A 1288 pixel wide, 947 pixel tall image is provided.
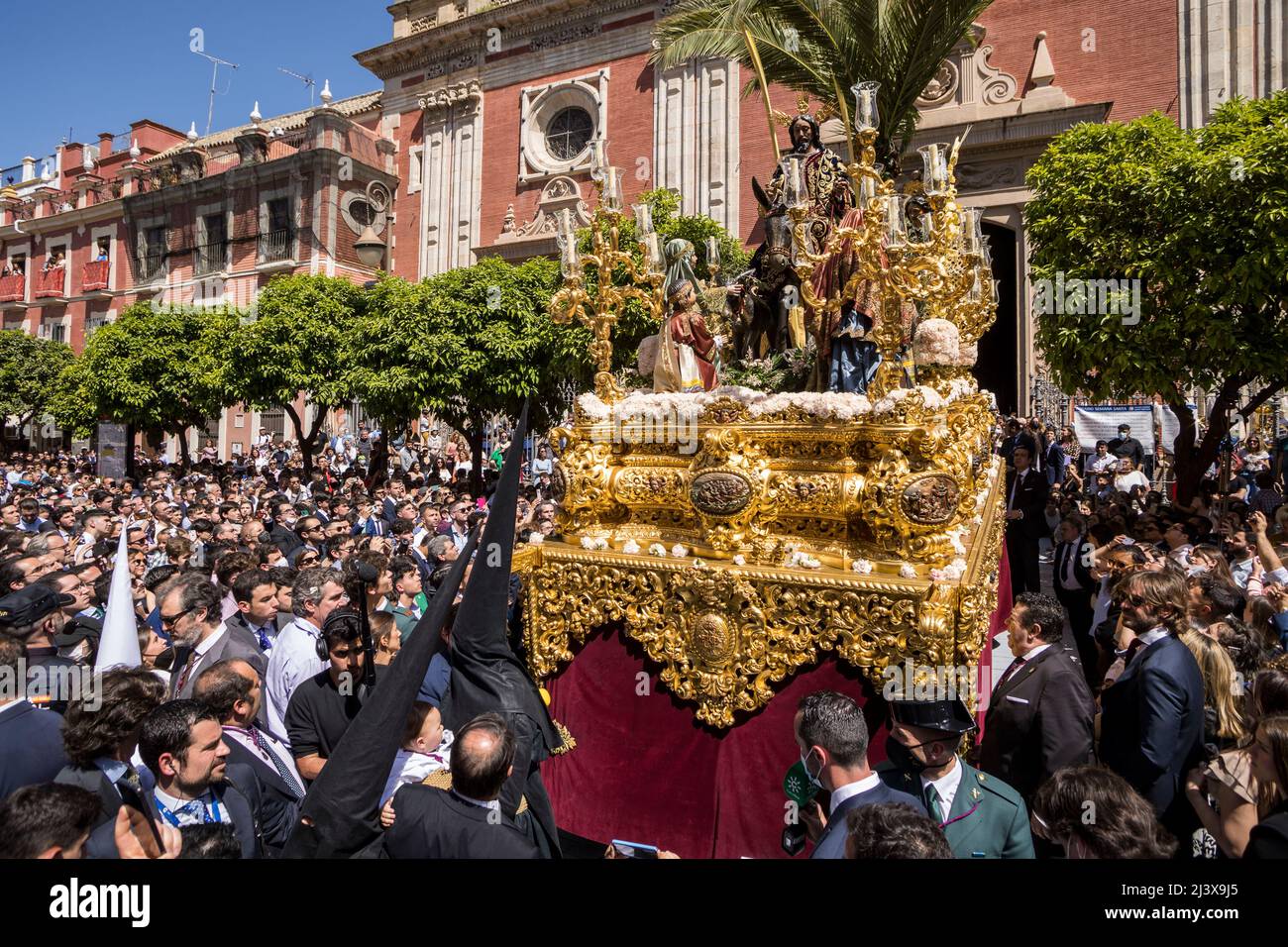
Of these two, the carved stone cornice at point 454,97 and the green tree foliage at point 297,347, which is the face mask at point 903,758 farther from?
the carved stone cornice at point 454,97

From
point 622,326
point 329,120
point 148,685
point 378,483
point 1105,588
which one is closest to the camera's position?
point 148,685

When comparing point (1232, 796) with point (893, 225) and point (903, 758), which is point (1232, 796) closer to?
point (903, 758)

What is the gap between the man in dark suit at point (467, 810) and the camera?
8.50 ft

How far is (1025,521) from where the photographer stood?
988 cm

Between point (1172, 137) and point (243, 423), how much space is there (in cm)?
3338

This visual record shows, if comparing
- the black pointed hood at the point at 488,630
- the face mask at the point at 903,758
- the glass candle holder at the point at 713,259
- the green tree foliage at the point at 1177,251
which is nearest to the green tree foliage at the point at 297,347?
the glass candle holder at the point at 713,259

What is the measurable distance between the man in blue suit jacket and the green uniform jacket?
15 centimetres

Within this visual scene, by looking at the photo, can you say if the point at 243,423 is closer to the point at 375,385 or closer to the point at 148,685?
the point at 375,385

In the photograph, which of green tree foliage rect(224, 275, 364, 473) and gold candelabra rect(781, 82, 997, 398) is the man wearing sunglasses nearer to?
gold candelabra rect(781, 82, 997, 398)

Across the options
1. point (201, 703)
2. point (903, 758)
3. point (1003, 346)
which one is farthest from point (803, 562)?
point (1003, 346)

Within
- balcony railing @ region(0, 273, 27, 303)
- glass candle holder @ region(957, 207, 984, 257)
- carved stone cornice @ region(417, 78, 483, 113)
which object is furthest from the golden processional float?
balcony railing @ region(0, 273, 27, 303)

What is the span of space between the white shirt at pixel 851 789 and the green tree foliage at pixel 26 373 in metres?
39.2

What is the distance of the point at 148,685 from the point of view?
3.09 meters
